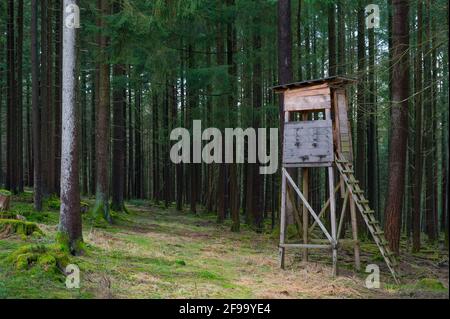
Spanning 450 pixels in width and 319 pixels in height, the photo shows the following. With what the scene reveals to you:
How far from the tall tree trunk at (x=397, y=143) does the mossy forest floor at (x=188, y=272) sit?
1.12m

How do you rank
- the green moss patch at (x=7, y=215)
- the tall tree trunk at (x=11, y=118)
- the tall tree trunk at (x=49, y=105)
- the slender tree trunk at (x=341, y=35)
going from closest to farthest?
the green moss patch at (x=7, y=215)
the slender tree trunk at (x=341, y=35)
the tall tree trunk at (x=49, y=105)
the tall tree trunk at (x=11, y=118)

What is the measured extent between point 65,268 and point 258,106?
12.7 metres

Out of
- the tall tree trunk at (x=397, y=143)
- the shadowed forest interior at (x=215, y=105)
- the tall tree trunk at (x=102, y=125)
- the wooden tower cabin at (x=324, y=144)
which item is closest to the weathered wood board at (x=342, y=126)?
the wooden tower cabin at (x=324, y=144)

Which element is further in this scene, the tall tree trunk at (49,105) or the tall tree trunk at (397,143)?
the tall tree trunk at (49,105)

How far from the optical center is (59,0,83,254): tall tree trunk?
1027 centimetres

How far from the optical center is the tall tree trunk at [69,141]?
404 inches

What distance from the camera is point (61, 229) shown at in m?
10.3

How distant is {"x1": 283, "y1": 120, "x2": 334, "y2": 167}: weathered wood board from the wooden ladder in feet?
1.57

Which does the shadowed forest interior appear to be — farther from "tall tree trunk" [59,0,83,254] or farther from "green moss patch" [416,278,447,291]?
"green moss patch" [416,278,447,291]

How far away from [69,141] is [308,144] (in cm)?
560

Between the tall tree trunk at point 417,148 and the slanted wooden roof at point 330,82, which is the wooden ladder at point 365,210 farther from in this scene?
the tall tree trunk at point 417,148

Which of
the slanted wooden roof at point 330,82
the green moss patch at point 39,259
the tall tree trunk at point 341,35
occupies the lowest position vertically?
the green moss patch at point 39,259
